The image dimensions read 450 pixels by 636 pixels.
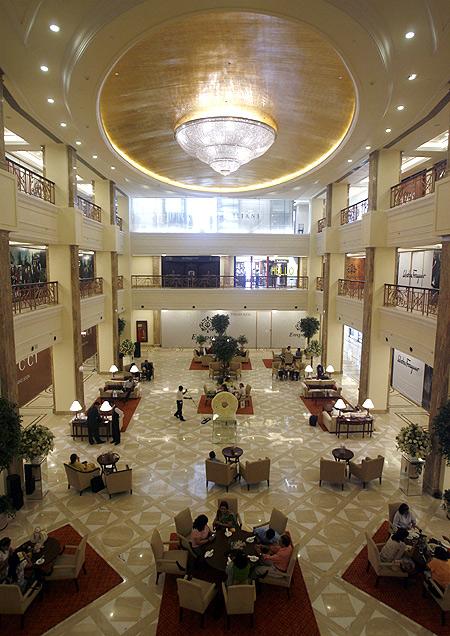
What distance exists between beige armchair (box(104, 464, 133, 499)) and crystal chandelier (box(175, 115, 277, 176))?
8.11 meters

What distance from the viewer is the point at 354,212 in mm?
16672

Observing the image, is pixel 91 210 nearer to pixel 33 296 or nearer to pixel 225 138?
pixel 33 296

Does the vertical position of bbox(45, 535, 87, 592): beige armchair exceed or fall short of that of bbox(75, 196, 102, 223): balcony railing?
it falls short

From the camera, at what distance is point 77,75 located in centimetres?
770

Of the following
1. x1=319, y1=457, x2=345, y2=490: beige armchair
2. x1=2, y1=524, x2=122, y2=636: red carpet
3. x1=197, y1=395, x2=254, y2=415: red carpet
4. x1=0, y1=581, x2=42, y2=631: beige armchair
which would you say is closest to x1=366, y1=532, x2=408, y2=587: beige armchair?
x1=319, y1=457, x2=345, y2=490: beige armchair

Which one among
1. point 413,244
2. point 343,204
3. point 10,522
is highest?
point 343,204

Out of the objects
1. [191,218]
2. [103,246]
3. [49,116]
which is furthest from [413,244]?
[191,218]

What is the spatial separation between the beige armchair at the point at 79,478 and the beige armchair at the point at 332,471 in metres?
4.95

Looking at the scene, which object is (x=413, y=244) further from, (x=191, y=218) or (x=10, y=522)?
(x=191, y=218)

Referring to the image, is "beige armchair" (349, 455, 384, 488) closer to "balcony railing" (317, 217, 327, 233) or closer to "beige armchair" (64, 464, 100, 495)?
"beige armchair" (64, 464, 100, 495)

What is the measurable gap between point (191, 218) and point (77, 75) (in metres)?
16.2

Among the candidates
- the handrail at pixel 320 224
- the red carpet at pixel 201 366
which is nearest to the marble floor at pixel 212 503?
the red carpet at pixel 201 366

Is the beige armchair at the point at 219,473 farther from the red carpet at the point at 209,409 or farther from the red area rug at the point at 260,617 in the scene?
the red carpet at the point at 209,409

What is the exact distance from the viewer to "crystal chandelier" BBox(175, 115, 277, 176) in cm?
1003
